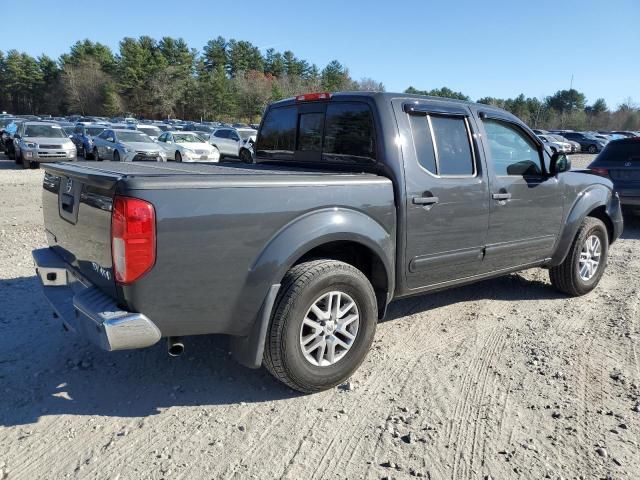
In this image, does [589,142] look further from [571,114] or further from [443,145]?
[571,114]

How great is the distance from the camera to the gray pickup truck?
261cm

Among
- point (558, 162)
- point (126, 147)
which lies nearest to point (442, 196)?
point (558, 162)

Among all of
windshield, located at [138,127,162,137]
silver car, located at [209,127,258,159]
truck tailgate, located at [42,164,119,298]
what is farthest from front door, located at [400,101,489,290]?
windshield, located at [138,127,162,137]

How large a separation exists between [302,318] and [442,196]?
146 centimetres

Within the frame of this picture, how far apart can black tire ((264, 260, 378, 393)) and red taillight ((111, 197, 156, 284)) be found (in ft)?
2.79

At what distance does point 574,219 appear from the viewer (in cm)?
498

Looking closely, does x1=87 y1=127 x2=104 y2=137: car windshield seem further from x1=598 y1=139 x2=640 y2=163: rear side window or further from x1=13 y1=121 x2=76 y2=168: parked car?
x1=598 y1=139 x2=640 y2=163: rear side window

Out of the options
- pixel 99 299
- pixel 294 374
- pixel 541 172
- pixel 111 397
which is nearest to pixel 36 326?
pixel 111 397

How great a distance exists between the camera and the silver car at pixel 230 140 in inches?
929

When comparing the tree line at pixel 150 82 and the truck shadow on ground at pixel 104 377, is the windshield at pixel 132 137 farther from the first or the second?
the tree line at pixel 150 82

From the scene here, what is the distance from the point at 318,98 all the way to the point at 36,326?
9.88ft

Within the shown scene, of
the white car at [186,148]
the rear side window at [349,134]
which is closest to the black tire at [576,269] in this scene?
the rear side window at [349,134]

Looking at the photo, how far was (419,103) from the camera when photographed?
3801mm

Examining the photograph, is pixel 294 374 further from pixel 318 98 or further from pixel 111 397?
pixel 318 98
